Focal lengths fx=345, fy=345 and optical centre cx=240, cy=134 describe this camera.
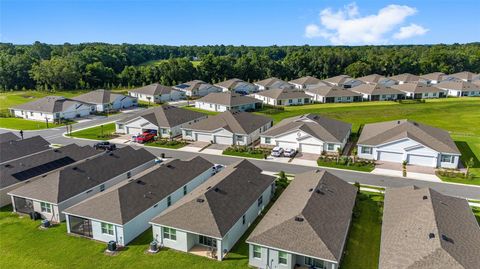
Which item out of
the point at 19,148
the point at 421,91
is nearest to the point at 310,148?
the point at 19,148

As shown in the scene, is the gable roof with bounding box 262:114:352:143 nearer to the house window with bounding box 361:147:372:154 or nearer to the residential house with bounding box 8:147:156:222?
the house window with bounding box 361:147:372:154

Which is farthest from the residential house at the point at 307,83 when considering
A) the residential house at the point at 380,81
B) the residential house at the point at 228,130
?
the residential house at the point at 228,130

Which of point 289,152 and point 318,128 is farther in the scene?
point 318,128

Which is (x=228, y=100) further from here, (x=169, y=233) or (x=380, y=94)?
(x=169, y=233)

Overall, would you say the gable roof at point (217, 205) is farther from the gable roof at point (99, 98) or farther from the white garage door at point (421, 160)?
the gable roof at point (99, 98)

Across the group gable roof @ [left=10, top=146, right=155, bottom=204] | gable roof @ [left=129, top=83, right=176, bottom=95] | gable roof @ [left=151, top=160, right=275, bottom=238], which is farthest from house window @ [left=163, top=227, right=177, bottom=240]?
gable roof @ [left=129, top=83, right=176, bottom=95]

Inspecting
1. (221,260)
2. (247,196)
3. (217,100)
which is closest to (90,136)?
(217,100)
